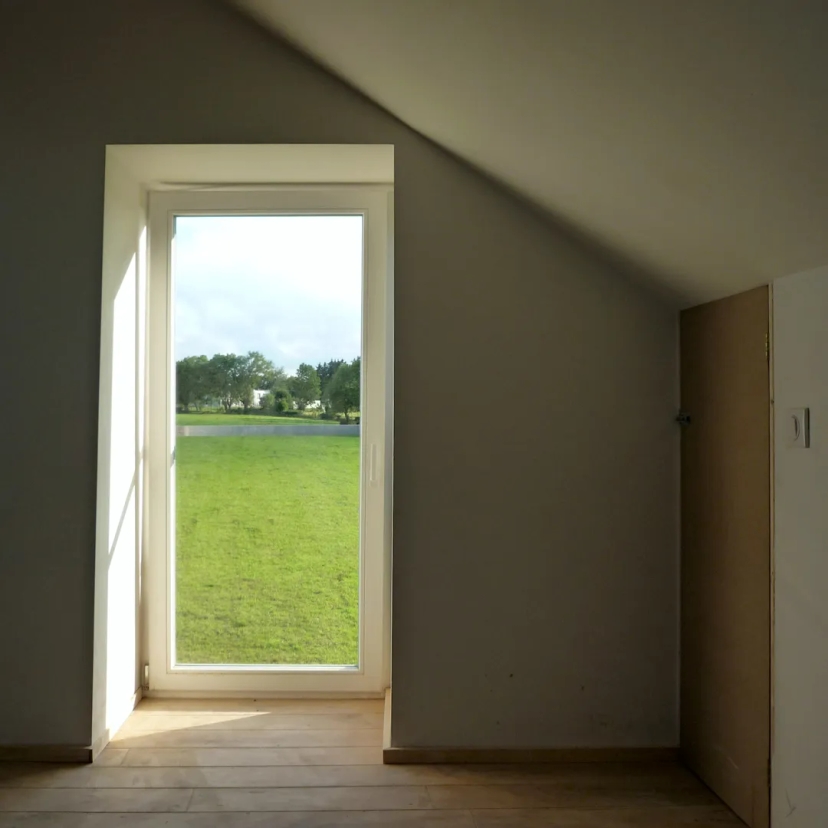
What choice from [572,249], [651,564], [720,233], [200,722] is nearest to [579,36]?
[720,233]

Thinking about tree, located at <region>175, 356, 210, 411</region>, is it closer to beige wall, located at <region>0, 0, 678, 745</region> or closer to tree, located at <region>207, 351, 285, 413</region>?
tree, located at <region>207, 351, 285, 413</region>

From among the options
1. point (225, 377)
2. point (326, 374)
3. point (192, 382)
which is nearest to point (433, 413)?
point (326, 374)

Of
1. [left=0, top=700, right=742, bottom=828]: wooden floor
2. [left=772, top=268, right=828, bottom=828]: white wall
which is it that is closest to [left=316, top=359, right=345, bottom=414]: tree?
[left=0, top=700, right=742, bottom=828]: wooden floor

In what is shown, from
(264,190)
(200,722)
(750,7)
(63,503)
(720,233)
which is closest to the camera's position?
(750,7)

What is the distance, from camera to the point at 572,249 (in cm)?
271

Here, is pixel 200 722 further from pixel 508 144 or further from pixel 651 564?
pixel 508 144

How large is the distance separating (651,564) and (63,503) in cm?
201

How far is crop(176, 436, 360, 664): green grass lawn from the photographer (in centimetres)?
318

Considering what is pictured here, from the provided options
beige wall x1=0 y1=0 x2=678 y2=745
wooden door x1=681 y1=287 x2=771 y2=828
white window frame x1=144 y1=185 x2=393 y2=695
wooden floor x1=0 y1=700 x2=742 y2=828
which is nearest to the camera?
wooden door x1=681 y1=287 x2=771 y2=828

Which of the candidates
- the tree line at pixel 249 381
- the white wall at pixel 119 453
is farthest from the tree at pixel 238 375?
the white wall at pixel 119 453

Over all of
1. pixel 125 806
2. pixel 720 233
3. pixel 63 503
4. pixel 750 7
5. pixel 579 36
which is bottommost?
pixel 125 806

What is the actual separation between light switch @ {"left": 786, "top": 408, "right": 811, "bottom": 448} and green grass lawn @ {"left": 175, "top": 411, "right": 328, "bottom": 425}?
1.77m

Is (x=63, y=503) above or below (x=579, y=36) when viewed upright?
below

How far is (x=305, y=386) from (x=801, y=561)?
1954 mm
